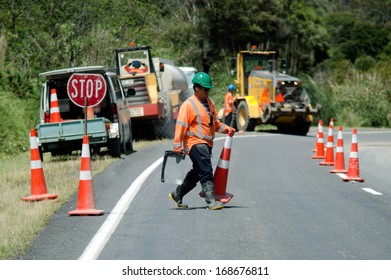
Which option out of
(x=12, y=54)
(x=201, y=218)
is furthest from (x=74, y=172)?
(x=12, y=54)

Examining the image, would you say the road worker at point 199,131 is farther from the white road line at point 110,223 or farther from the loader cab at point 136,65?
the loader cab at point 136,65

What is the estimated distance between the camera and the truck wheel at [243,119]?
107 ft

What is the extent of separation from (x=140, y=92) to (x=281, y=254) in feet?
62.7

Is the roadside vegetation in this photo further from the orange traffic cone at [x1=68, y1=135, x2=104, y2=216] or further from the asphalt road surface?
the orange traffic cone at [x1=68, y1=135, x2=104, y2=216]

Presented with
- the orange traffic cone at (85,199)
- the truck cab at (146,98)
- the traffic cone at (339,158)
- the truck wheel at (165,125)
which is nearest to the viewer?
the orange traffic cone at (85,199)

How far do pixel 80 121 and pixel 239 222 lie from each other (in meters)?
9.53

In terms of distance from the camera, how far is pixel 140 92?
2705 centimetres

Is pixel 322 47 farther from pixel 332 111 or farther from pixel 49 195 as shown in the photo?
pixel 49 195

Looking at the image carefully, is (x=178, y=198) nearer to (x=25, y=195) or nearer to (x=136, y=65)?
(x=25, y=195)

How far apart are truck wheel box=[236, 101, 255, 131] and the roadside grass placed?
12.4 m

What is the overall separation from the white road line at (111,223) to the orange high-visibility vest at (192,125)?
115cm

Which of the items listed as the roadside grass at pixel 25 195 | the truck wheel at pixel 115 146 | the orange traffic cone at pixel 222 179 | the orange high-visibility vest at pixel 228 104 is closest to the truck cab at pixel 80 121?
the truck wheel at pixel 115 146

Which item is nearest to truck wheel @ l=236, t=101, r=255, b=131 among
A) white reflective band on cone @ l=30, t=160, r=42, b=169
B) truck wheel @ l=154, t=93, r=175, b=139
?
truck wheel @ l=154, t=93, r=175, b=139

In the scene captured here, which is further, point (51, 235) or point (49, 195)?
point (49, 195)
